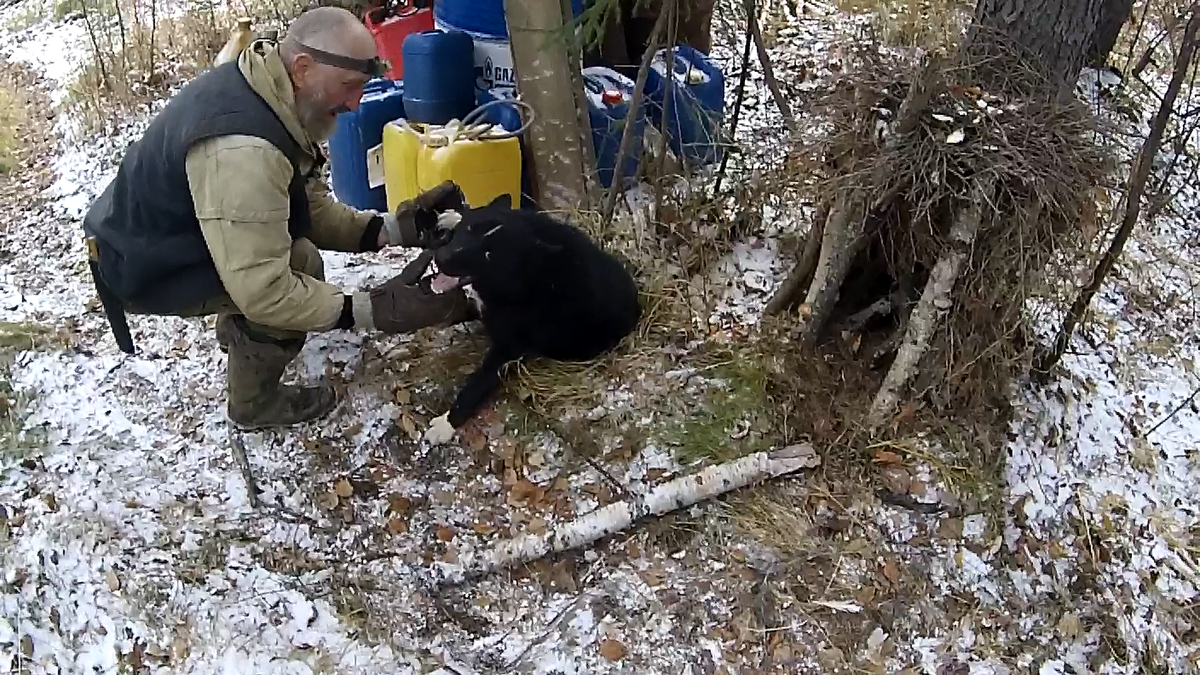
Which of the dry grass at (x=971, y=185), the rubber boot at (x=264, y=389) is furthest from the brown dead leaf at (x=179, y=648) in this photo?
the dry grass at (x=971, y=185)

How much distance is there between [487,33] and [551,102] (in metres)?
0.73

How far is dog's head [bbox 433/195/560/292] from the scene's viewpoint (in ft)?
10.8

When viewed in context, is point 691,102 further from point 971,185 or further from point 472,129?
point 971,185

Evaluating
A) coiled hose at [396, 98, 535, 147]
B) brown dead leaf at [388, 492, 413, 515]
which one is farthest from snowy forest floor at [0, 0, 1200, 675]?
coiled hose at [396, 98, 535, 147]

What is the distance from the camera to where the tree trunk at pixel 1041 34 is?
10.2 ft

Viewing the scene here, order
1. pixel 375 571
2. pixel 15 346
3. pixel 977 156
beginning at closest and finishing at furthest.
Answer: pixel 977 156 → pixel 375 571 → pixel 15 346

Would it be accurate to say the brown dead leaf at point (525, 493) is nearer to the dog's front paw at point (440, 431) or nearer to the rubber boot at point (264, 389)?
the dog's front paw at point (440, 431)

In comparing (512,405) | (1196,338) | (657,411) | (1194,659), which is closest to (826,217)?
(657,411)

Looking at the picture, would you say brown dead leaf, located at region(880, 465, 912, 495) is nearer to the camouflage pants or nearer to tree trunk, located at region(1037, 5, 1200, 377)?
tree trunk, located at region(1037, 5, 1200, 377)

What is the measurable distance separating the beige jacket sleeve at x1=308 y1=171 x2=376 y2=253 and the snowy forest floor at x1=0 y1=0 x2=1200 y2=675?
1.41 ft

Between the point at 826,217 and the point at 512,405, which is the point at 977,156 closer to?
the point at 826,217

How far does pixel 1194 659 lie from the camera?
308cm

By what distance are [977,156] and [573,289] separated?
4.91ft

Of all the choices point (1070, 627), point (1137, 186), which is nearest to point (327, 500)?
point (1070, 627)
